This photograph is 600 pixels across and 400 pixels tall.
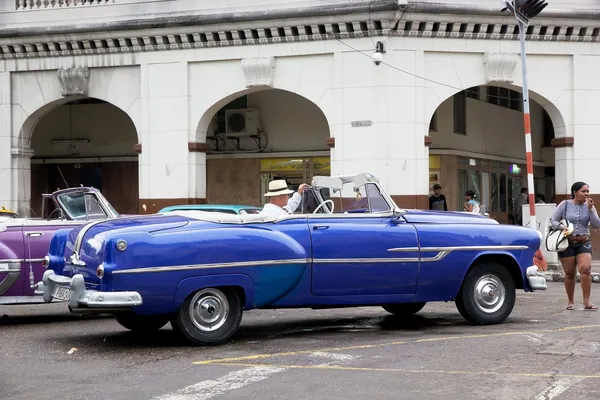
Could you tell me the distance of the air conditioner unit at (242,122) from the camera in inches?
1035

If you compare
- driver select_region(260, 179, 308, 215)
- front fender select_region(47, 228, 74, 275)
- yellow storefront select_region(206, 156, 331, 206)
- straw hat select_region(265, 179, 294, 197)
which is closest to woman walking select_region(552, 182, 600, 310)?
driver select_region(260, 179, 308, 215)

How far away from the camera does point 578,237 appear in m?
13.3

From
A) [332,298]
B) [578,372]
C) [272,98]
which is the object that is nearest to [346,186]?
[332,298]

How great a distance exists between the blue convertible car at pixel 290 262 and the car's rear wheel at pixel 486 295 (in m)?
0.01

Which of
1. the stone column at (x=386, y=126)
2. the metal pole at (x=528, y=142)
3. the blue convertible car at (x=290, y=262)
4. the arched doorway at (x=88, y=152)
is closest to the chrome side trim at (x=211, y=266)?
the blue convertible car at (x=290, y=262)

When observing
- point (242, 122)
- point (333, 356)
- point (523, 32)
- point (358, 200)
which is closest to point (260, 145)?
point (242, 122)

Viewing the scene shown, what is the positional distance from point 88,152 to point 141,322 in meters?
18.4

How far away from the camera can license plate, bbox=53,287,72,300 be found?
32.3 feet

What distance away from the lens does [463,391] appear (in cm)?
739

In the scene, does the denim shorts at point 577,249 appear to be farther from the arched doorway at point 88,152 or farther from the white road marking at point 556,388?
the arched doorway at point 88,152

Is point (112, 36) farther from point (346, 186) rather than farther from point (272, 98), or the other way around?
point (346, 186)

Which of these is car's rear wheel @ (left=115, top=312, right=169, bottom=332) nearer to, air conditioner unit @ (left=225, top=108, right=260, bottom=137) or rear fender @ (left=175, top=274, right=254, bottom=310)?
rear fender @ (left=175, top=274, right=254, bottom=310)

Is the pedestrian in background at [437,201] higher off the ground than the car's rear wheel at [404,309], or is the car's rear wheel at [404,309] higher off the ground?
the pedestrian in background at [437,201]

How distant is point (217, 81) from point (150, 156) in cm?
227
